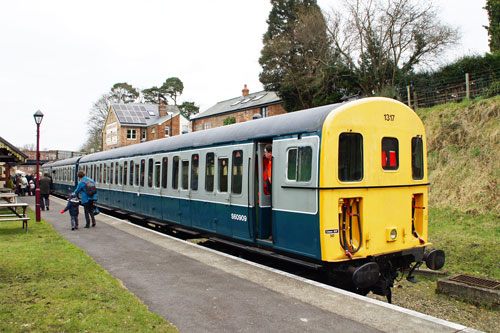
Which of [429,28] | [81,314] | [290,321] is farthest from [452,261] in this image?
[429,28]

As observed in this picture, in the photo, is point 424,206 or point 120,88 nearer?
point 424,206

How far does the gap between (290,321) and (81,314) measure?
2499 millimetres

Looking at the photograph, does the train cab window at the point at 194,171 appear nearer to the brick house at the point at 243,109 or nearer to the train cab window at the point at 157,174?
the train cab window at the point at 157,174

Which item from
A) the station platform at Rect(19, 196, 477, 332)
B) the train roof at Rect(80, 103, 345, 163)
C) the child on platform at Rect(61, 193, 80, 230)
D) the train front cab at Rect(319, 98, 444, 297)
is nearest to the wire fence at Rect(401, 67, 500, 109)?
the train front cab at Rect(319, 98, 444, 297)

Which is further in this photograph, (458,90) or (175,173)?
(458,90)

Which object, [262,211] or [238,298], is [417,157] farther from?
[238,298]

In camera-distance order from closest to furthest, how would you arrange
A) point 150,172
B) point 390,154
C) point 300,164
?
point 300,164 → point 390,154 → point 150,172

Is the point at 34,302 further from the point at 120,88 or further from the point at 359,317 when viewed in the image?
the point at 120,88

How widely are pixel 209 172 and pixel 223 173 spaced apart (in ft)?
2.48

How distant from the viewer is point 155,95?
79.9 meters

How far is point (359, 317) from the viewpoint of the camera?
16.5 feet

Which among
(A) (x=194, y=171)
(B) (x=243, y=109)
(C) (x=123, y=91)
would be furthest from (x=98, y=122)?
(A) (x=194, y=171)

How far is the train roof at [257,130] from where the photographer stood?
22.7 ft

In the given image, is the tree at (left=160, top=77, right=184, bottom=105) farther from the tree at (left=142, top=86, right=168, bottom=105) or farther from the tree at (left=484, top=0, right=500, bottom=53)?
the tree at (left=484, top=0, right=500, bottom=53)
